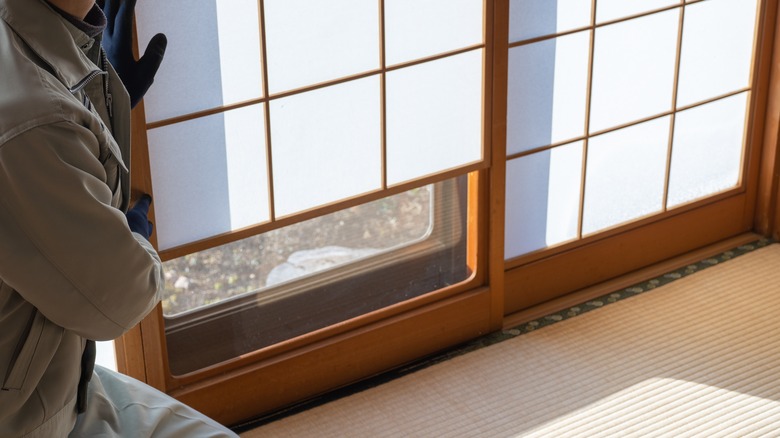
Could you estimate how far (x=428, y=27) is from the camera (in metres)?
2.46

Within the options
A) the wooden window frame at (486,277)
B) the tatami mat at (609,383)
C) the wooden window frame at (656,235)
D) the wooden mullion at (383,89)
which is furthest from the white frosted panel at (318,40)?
the tatami mat at (609,383)

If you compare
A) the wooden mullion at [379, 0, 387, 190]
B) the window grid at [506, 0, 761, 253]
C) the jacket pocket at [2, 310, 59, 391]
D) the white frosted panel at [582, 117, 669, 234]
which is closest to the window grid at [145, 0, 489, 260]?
the wooden mullion at [379, 0, 387, 190]

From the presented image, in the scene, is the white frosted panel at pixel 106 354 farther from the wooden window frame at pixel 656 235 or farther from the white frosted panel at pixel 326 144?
the wooden window frame at pixel 656 235

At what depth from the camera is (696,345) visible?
281 centimetres

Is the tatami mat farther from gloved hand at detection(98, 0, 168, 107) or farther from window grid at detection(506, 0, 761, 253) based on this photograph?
gloved hand at detection(98, 0, 168, 107)

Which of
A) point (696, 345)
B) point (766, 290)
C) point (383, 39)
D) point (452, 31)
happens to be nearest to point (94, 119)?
point (383, 39)

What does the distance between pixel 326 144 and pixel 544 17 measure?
742 mm

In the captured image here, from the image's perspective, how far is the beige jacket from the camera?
1.35m

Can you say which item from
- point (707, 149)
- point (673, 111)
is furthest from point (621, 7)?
point (707, 149)

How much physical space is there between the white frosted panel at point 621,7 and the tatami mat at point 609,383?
33.2 inches

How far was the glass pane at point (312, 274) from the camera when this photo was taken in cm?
239

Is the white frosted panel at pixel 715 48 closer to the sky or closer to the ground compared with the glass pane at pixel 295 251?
closer to the sky

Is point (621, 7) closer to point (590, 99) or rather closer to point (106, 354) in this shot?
point (590, 99)

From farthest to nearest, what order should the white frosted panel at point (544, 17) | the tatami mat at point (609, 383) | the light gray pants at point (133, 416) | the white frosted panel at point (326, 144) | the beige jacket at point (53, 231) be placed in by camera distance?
the white frosted panel at point (544, 17), the tatami mat at point (609, 383), the white frosted panel at point (326, 144), the light gray pants at point (133, 416), the beige jacket at point (53, 231)
